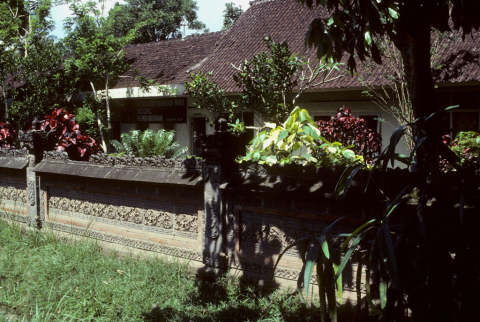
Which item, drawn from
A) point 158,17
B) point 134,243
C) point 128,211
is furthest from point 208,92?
point 158,17

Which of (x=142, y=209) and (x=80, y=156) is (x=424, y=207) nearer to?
(x=142, y=209)

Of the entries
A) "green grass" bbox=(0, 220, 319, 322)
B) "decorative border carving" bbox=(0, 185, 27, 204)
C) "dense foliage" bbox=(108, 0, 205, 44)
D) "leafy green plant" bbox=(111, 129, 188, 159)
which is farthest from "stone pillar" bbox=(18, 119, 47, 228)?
"dense foliage" bbox=(108, 0, 205, 44)

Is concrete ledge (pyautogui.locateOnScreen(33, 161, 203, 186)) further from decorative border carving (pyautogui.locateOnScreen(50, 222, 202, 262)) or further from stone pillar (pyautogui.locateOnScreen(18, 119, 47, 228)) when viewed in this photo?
decorative border carving (pyautogui.locateOnScreen(50, 222, 202, 262))

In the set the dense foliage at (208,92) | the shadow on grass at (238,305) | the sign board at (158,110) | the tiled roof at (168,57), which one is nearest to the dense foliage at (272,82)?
the dense foliage at (208,92)

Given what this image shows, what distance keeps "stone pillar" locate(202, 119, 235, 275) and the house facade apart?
3.65 metres

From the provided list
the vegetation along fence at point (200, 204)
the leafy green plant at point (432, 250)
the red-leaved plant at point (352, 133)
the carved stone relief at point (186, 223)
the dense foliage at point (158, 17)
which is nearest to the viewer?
the leafy green plant at point (432, 250)

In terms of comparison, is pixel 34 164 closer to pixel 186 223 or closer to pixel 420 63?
pixel 186 223

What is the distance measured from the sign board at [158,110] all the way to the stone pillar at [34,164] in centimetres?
756

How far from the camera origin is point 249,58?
12.0 metres

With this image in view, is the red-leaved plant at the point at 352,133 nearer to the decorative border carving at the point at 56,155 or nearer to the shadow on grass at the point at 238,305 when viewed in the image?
the shadow on grass at the point at 238,305

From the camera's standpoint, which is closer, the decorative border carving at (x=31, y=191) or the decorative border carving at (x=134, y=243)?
the decorative border carving at (x=134, y=243)

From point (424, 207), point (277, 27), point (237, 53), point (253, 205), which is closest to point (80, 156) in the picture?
point (253, 205)

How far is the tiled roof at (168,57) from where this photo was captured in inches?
549

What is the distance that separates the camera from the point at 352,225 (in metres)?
3.65
